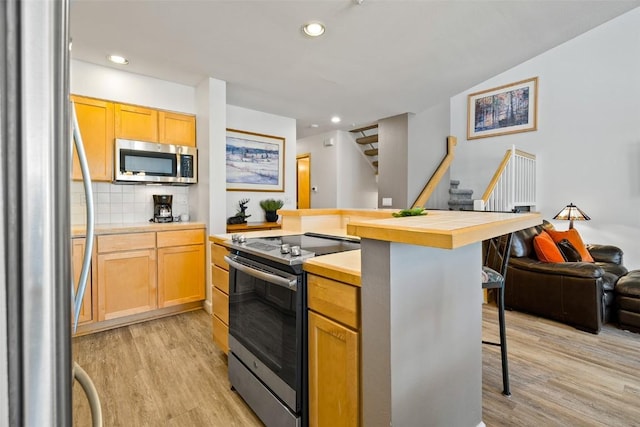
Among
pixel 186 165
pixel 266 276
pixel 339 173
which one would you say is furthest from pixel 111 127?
pixel 339 173

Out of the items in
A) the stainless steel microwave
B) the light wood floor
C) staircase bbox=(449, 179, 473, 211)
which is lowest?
the light wood floor

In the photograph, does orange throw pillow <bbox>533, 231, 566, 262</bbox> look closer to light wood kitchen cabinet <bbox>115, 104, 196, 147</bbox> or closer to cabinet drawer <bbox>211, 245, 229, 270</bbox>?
cabinet drawer <bbox>211, 245, 229, 270</bbox>

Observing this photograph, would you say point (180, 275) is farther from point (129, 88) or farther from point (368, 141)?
point (368, 141)

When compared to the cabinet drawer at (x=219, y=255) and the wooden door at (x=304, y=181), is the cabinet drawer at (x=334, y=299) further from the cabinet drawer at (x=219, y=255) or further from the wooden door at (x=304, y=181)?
the wooden door at (x=304, y=181)

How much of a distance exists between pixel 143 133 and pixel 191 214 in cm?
100

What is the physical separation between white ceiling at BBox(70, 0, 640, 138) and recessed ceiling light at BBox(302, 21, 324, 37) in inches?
2.4

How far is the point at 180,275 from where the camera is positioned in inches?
122

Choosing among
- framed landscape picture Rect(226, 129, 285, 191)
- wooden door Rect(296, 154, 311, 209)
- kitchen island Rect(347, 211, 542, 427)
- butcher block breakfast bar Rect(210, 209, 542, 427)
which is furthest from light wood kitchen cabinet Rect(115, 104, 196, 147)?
wooden door Rect(296, 154, 311, 209)

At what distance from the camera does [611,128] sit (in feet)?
13.5

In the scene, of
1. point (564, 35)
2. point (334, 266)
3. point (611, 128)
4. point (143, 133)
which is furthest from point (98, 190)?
point (611, 128)

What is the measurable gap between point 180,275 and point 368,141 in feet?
14.5

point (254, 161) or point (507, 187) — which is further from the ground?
point (254, 161)

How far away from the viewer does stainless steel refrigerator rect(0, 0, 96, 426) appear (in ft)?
1.33

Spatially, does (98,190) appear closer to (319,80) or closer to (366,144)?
(319,80)
